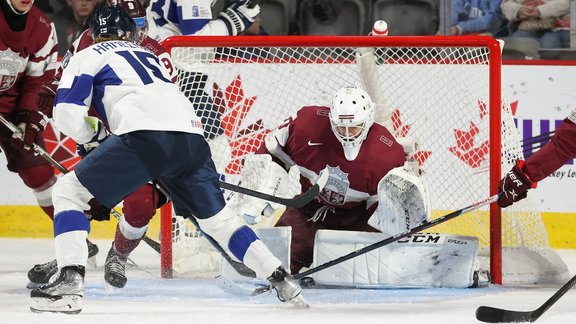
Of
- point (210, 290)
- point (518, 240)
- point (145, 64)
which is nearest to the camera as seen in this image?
point (145, 64)

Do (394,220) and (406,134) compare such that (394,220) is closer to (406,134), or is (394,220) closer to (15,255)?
(406,134)

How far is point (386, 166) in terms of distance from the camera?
4.63m

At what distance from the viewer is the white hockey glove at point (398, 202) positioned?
4.51 meters

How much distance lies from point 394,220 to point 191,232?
2.80ft

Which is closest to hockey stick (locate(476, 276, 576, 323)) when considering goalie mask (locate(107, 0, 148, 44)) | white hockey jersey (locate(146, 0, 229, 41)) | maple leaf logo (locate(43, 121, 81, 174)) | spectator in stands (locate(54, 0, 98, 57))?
goalie mask (locate(107, 0, 148, 44))

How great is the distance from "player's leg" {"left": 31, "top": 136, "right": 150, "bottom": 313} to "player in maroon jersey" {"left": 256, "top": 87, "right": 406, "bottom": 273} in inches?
36.6

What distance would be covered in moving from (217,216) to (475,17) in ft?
8.29

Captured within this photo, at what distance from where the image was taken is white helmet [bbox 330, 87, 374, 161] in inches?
177

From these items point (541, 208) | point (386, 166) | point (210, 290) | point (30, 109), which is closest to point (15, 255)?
point (30, 109)

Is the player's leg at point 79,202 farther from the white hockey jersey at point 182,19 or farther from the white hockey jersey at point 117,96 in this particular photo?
the white hockey jersey at point 182,19

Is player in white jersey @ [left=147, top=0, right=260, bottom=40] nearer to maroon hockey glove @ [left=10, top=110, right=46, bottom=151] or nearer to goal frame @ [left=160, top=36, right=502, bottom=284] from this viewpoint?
goal frame @ [left=160, top=36, right=502, bottom=284]

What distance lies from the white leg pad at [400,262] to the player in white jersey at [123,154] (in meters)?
0.58

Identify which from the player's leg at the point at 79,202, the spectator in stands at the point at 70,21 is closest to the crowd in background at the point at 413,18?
the spectator in stands at the point at 70,21

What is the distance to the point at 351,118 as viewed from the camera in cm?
450
